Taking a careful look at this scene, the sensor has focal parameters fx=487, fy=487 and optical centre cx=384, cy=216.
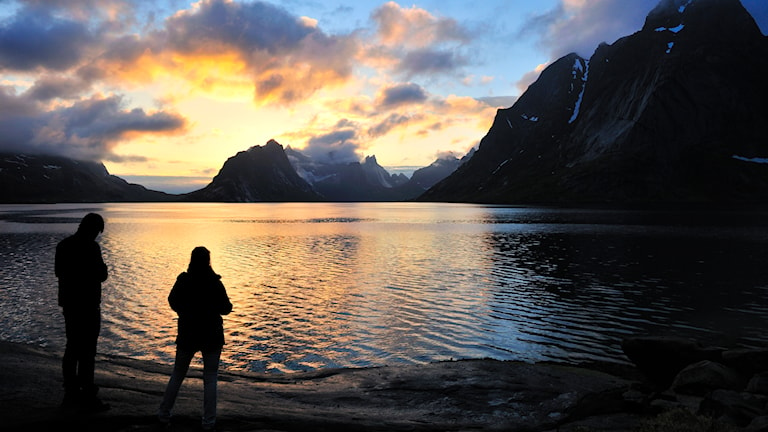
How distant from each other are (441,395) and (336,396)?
3647mm

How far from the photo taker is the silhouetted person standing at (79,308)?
463 inches

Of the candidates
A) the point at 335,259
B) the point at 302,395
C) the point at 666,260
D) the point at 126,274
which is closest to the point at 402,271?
the point at 335,259

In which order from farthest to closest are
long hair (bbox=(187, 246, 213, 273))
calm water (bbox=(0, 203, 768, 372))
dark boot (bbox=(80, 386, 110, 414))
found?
calm water (bbox=(0, 203, 768, 372)), dark boot (bbox=(80, 386, 110, 414)), long hair (bbox=(187, 246, 213, 273))

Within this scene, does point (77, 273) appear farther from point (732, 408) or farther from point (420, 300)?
point (420, 300)

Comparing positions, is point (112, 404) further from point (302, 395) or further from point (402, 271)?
point (402, 271)

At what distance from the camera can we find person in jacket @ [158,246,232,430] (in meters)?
11.0

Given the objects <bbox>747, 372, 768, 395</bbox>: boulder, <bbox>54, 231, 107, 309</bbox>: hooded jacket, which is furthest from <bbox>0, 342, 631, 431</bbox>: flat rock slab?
<bbox>747, 372, 768, 395</bbox>: boulder

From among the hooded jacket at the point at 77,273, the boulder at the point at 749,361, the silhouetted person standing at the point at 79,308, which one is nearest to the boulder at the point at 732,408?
the boulder at the point at 749,361

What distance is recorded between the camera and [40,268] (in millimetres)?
50031

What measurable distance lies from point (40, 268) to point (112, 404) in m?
A: 47.2

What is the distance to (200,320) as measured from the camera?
36.2 ft

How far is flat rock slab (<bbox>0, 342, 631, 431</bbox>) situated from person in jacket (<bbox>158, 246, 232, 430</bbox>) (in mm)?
1060

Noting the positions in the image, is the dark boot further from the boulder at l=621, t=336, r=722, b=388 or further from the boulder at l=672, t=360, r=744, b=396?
the boulder at l=621, t=336, r=722, b=388

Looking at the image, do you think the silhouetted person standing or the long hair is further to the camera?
the silhouetted person standing
